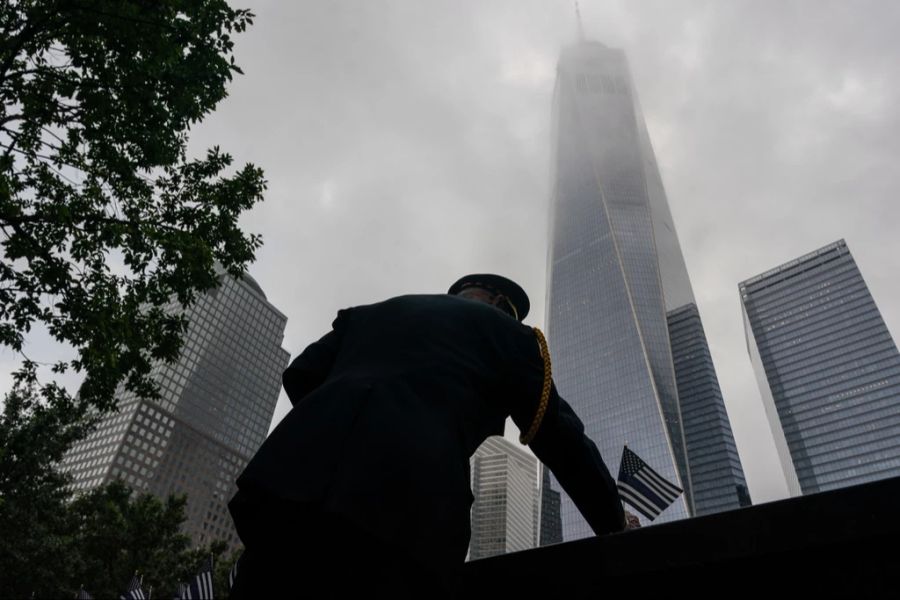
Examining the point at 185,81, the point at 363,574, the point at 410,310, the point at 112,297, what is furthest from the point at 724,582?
the point at 185,81

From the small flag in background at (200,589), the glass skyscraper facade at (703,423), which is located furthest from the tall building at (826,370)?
the small flag in background at (200,589)

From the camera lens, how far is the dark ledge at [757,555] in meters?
1.22

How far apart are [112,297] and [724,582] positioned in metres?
8.15

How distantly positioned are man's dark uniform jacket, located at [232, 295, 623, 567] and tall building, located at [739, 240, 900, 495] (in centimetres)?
16042

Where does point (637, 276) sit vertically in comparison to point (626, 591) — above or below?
above

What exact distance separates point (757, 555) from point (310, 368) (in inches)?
63.2

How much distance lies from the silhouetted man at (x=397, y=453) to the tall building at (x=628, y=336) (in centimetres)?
12559

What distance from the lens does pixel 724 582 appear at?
1422 mm

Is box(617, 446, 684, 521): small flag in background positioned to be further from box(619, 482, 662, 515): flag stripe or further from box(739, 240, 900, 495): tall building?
box(739, 240, 900, 495): tall building

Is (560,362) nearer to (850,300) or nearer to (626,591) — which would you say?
(850,300)

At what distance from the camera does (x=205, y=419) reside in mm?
136125

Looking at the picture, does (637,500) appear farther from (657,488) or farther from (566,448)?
(566,448)

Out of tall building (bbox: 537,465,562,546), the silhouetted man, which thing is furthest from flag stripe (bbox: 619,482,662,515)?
tall building (bbox: 537,465,562,546)

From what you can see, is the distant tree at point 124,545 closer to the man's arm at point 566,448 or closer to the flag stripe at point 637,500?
the flag stripe at point 637,500
